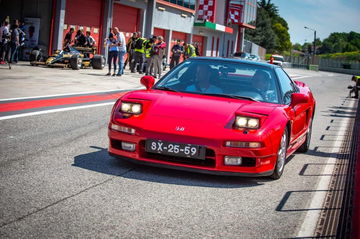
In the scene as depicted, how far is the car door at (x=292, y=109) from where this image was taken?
629 cm

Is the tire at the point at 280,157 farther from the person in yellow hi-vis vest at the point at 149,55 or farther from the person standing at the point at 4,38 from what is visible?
the person in yellow hi-vis vest at the point at 149,55

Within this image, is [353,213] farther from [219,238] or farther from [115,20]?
[115,20]

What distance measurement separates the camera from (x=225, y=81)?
6.41 m

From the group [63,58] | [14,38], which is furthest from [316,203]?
[63,58]

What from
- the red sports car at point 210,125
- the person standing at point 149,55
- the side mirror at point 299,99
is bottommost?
the red sports car at point 210,125

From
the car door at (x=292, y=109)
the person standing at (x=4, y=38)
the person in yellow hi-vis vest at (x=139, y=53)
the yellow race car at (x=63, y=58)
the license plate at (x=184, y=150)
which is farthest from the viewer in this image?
the person in yellow hi-vis vest at (x=139, y=53)

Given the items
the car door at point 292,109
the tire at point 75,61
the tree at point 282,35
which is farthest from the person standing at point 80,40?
the tree at point 282,35

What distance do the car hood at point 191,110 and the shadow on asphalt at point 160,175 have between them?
1.55 ft

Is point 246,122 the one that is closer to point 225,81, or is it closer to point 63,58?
point 225,81

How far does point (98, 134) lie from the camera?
7.84 meters

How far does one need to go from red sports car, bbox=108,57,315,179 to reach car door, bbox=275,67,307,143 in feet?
0.06

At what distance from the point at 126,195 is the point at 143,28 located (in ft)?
100

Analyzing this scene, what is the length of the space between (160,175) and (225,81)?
152cm

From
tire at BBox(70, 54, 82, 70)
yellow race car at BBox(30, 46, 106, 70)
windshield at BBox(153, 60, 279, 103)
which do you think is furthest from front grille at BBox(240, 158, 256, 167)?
tire at BBox(70, 54, 82, 70)
